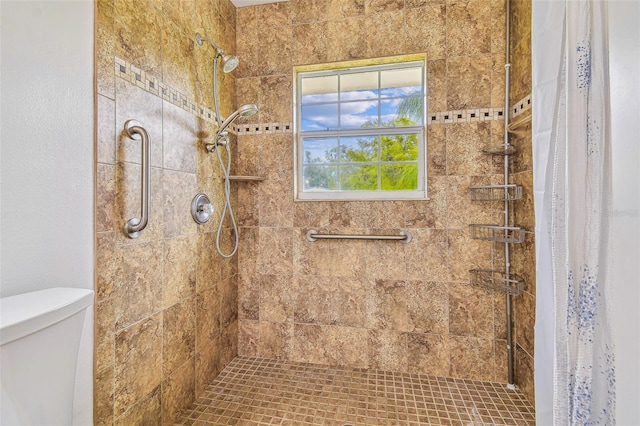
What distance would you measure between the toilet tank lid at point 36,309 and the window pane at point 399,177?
168cm

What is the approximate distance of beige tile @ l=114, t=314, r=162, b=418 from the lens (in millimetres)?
A: 1188

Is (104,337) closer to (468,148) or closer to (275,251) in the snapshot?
(275,251)

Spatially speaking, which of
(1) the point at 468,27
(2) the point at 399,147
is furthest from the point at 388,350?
(1) the point at 468,27

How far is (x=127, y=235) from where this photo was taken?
1.22 m

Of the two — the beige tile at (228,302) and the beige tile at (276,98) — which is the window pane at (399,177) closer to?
the beige tile at (276,98)

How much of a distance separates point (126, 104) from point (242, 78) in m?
1.07

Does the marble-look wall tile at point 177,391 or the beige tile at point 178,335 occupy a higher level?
the beige tile at point 178,335

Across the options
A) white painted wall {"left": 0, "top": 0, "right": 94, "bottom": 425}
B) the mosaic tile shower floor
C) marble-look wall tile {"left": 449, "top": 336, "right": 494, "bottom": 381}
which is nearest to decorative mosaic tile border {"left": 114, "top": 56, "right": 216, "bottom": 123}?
white painted wall {"left": 0, "top": 0, "right": 94, "bottom": 425}

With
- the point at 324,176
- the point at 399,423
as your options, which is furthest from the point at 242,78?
the point at 399,423

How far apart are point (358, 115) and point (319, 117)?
284mm

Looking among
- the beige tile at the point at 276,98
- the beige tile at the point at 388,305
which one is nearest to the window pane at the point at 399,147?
the beige tile at the point at 276,98

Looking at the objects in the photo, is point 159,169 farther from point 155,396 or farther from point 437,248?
point 437,248

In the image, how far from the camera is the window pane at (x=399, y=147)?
200cm

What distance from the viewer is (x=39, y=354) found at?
74 centimetres
